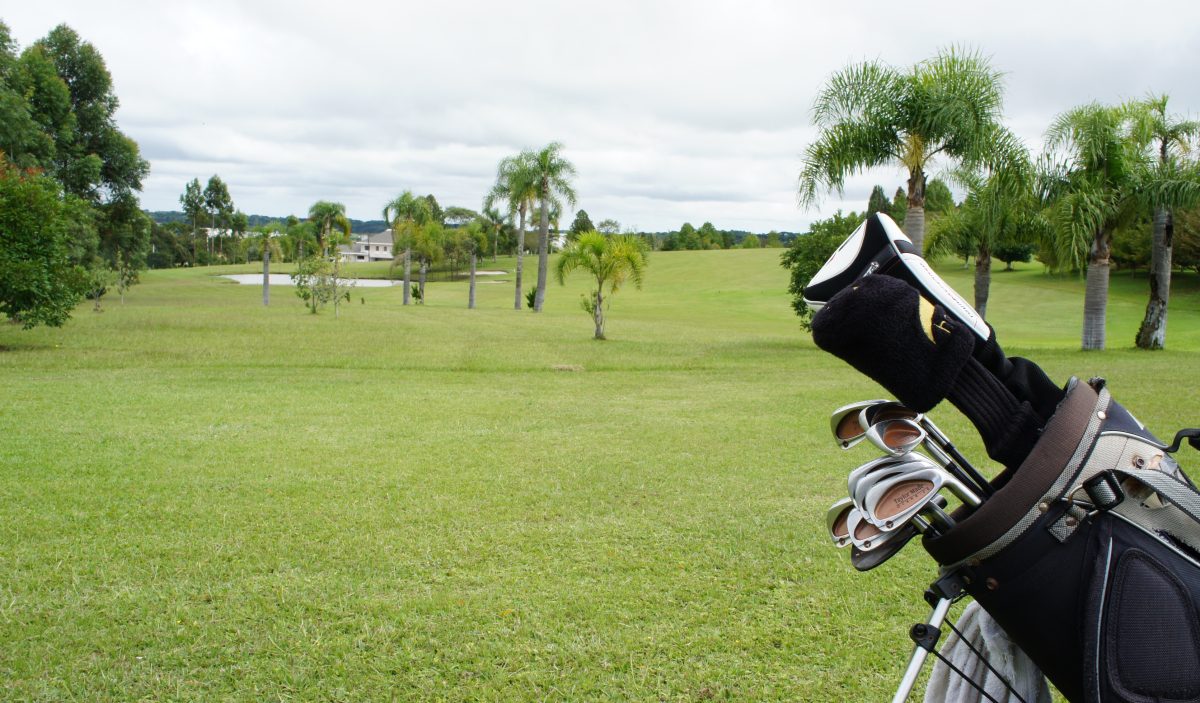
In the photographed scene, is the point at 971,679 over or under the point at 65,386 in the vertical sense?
A: over

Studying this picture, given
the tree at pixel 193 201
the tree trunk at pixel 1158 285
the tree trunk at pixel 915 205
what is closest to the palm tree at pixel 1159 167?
the tree trunk at pixel 1158 285

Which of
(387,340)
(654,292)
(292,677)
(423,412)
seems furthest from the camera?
(654,292)

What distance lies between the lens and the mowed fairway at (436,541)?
387 cm

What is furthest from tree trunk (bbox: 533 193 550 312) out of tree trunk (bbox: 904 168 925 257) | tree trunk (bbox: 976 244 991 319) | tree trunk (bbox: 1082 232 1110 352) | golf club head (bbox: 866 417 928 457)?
golf club head (bbox: 866 417 928 457)

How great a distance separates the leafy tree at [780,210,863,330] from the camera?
24.3m

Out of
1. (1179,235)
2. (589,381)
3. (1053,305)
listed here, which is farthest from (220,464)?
(1179,235)

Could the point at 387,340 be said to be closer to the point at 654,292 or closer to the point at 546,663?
the point at 546,663

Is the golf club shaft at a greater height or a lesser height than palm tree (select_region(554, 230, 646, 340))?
lesser

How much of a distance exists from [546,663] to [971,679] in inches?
85.6

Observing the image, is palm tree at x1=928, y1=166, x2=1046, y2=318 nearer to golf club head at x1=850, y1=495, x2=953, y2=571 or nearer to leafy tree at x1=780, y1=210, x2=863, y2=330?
leafy tree at x1=780, y1=210, x2=863, y2=330

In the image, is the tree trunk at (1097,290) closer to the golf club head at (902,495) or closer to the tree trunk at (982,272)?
the tree trunk at (982,272)

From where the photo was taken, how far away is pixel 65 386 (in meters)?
12.6

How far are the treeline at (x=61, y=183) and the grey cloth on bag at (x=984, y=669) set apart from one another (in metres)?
20.0

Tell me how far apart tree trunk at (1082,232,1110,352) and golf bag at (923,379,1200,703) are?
22939mm
